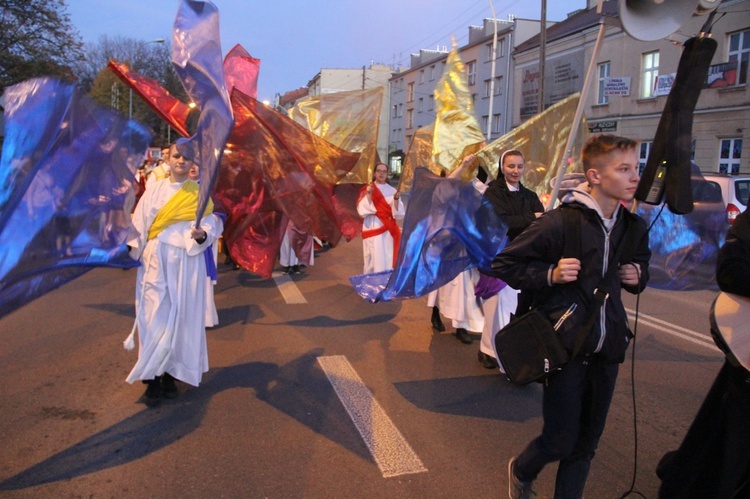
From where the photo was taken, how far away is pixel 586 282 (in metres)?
2.66

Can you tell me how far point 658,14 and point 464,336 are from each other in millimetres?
3955

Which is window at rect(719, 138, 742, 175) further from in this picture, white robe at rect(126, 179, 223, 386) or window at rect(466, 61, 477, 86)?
white robe at rect(126, 179, 223, 386)

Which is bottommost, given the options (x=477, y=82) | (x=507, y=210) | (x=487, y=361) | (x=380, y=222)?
(x=487, y=361)

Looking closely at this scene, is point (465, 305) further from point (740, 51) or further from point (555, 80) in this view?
point (555, 80)

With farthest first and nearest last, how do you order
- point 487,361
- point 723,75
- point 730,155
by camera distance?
point 730,155 → point 723,75 → point 487,361

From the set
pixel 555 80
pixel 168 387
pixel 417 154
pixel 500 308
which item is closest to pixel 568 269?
pixel 500 308

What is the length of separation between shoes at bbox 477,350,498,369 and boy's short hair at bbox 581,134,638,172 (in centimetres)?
278

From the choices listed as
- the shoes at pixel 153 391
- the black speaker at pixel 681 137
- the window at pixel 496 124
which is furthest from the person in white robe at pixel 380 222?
the window at pixel 496 124

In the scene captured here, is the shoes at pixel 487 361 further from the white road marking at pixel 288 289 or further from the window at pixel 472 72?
the window at pixel 472 72

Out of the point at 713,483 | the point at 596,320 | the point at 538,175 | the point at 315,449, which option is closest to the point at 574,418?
the point at 596,320

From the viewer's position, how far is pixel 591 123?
1264 inches

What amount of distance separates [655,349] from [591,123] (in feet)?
93.4

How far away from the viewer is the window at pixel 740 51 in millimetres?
23469

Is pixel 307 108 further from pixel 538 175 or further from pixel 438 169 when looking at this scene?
pixel 538 175
